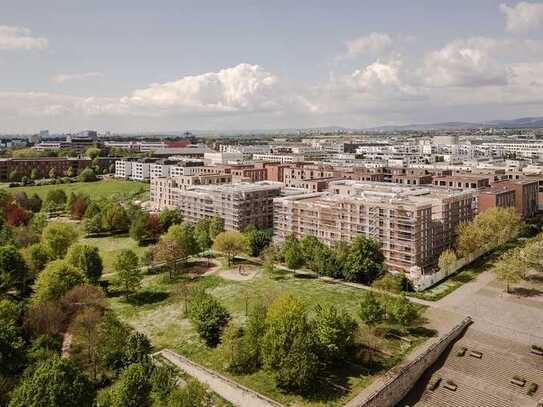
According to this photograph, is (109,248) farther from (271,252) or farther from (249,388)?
(249,388)

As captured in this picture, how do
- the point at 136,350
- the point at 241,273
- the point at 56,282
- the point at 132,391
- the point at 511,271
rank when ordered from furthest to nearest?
the point at 241,273, the point at 511,271, the point at 56,282, the point at 136,350, the point at 132,391

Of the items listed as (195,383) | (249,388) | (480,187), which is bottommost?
(249,388)

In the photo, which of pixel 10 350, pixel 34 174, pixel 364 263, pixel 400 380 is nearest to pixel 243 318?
pixel 364 263

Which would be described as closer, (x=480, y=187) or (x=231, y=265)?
(x=231, y=265)

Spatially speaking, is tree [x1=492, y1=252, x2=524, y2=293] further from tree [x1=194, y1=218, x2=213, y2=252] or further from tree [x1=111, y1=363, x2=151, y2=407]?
tree [x1=111, y1=363, x2=151, y2=407]

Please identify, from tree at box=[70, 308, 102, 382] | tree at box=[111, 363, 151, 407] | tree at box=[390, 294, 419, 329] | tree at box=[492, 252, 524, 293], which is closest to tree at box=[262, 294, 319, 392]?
tree at box=[111, 363, 151, 407]

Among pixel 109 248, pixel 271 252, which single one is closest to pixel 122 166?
pixel 109 248

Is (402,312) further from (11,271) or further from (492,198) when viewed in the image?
(11,271)
